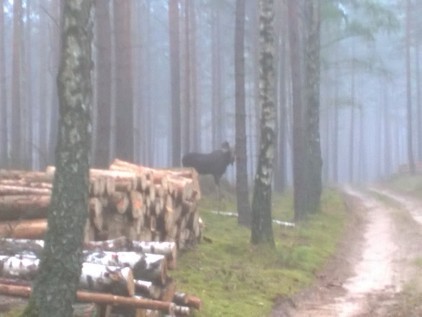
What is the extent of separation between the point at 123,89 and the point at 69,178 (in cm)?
1689

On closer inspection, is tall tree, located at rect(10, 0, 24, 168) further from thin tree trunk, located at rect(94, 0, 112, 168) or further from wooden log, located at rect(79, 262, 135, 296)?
wooden log, located at rect(79, 262, 135, 296)

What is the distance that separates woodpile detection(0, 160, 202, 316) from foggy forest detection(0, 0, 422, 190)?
111 inches

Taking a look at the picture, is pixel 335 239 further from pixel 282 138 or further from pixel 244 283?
pixel 282 138

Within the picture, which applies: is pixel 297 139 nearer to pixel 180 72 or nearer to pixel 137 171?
pixel 137 171

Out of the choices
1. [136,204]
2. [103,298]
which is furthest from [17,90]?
[103,298]

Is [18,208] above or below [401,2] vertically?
below

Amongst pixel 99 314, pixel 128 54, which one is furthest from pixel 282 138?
pixel 99 314

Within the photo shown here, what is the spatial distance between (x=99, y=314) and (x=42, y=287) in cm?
126

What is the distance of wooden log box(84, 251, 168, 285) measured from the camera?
1036 centimetres

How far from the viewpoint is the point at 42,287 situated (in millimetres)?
8477

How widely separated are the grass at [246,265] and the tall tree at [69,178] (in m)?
3.13

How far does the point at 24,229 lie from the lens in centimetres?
1231

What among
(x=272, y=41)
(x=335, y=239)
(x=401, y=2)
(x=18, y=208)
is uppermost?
(x=401, y=2)

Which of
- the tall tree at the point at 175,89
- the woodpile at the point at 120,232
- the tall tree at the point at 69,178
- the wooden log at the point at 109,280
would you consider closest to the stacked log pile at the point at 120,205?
the woodpile at the point at 120,232
